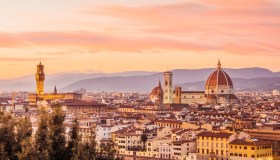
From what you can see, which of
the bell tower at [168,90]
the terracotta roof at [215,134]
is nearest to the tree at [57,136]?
the terracotta roof at [215,134]

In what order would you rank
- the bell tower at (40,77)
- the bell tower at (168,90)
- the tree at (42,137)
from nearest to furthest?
the tree at (42,137) < the bell tower at (168,90) < the bell tower at (40,77)

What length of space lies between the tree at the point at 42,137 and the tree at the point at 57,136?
0.18 metres

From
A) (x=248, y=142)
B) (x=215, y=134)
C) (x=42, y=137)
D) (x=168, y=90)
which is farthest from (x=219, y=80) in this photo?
(x=42, y=137)

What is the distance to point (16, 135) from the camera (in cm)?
2206

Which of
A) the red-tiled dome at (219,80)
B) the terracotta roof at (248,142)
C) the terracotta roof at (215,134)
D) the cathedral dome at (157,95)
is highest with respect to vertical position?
the red-tiled dome at (219,80)

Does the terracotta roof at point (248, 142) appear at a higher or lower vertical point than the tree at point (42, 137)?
lower

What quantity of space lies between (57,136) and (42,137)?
1.65ft

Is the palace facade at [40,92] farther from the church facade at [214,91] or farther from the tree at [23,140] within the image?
the tree at [23,140]

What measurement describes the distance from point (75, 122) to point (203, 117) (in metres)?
53.4

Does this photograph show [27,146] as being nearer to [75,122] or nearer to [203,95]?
[75,122]

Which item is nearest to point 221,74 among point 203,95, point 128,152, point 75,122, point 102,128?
point 203,95

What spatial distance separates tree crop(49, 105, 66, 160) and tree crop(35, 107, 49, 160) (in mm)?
182

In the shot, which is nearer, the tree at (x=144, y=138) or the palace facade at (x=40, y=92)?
the tree at (x=144, y=138)

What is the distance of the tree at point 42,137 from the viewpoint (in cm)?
2050
